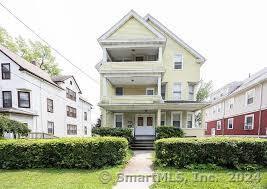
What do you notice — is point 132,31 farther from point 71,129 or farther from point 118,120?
point 71,129

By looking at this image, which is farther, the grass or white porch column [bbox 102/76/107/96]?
white porch column [bbox 102/76/107/96]

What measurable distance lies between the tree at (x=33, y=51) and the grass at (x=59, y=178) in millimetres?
27055

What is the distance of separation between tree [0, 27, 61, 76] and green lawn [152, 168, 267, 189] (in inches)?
1203

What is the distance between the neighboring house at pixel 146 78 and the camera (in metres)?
15.3

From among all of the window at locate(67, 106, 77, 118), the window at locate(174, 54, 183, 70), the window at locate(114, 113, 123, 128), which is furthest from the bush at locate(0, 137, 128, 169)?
the window at locate(67, 106, 77, 118)

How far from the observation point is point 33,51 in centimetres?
3312

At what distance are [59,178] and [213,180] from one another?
17.3 feet

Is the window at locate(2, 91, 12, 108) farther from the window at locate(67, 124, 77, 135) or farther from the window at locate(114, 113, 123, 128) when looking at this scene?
the window at locate(114, 113, 123, 128)

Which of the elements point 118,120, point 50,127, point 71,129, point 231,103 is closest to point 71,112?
point 71,129

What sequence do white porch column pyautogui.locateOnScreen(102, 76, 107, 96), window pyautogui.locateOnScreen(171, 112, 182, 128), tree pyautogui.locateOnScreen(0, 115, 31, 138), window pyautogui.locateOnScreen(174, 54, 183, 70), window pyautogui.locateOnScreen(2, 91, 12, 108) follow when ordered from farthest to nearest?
window pyautogui.locateOnScreen(2, 91, 12, 108) → window pyautogui.locateOnScreen(174, 54, 183, 70) → window pyautogui.locateOnScreen(171, 112, 182, 128) → white porch column pyautogui.locateOnScreen(102, 76, 107, 96) → tree pyautogui.locateOnScreen(0, 115, 31, 138)

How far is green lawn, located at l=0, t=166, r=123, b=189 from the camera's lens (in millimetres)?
5750

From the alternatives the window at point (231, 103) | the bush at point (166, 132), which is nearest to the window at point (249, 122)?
the window at point (231, 103)

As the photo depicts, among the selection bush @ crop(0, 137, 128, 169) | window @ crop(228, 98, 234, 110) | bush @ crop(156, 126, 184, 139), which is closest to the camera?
bush @ crop(0, 137, 128, 169)

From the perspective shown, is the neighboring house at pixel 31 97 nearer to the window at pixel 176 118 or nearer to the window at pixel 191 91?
the window at pixel 176 118
